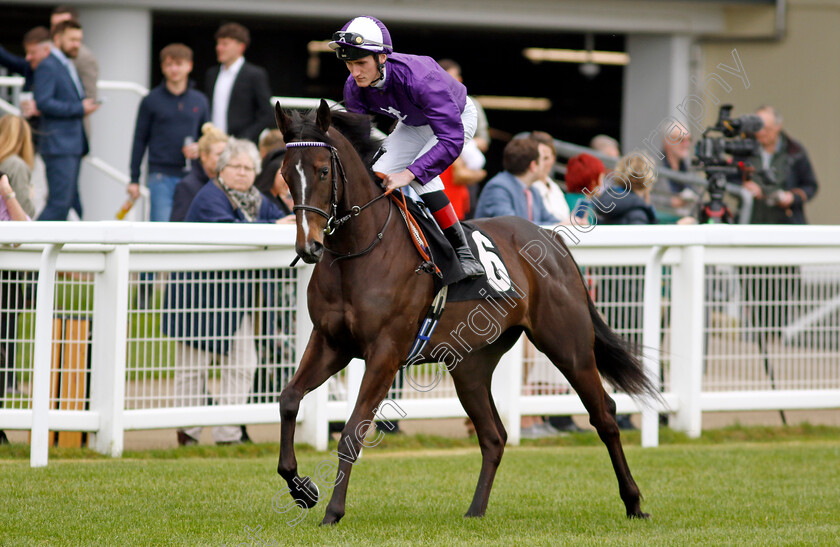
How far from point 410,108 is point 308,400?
232 cm

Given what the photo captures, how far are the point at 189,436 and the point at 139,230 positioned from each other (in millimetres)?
1495

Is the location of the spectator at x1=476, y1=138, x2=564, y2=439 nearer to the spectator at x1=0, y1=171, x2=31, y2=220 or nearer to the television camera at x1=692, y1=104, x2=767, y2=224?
the television camera at x1=692, y1=104, x2=767, y2=224

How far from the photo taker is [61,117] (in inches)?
350

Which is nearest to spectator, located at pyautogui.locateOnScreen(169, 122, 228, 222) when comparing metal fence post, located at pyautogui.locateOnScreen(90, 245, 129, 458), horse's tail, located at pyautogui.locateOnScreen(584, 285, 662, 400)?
metal fence post, located at pyautogui.locateOnScreen(90, 245, 129, 458)

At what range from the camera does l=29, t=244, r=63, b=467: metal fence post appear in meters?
5.73

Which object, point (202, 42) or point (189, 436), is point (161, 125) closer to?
point (189, 436)

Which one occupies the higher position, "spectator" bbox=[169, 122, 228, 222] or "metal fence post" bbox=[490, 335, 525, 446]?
"spectator" bbox=[169, 122, 228, 222]

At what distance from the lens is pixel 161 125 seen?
9.14 metres

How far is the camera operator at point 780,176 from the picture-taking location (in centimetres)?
1035

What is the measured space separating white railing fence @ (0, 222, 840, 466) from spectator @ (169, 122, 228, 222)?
1.24 metres

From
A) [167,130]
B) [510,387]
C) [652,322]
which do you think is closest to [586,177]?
[652,322]

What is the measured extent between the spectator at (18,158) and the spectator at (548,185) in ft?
11.0

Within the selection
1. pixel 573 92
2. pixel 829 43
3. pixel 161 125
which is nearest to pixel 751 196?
pixel 829 43

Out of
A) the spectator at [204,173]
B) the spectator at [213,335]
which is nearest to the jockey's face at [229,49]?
the spectator at [204,173]
